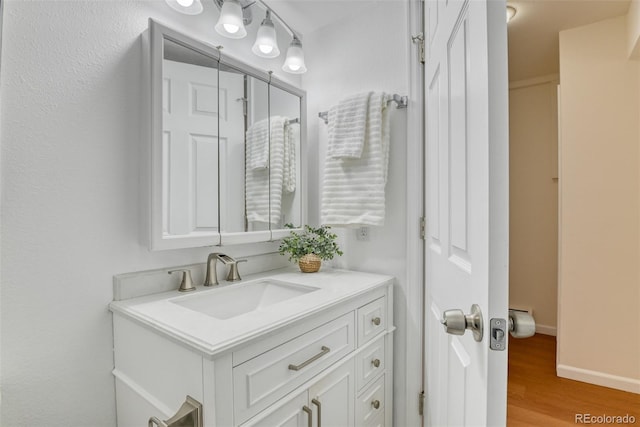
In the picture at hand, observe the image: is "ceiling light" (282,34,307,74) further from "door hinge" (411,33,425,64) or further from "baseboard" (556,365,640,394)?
"baseboard" (556,365,640,394)

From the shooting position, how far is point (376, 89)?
1.60 meters

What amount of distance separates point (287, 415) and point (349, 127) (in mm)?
1165

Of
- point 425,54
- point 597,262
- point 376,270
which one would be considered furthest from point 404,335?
point 597,262

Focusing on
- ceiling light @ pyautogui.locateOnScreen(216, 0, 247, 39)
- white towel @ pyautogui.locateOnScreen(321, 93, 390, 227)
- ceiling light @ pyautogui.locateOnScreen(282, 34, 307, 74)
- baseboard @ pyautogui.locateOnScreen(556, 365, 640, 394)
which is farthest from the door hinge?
baseboard @ pyautogui.locateOnScreen(556, 365, 640, 394)

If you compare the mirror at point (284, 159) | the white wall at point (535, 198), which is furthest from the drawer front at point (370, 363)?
the white wall at point (535, 198)

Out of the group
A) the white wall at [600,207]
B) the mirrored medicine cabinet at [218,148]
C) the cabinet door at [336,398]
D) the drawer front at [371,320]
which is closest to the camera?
the cabinet door at [336,398]

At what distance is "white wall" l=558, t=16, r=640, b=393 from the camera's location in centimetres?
194

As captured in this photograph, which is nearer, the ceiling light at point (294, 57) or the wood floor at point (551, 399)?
the ceiling light at point (294, 57)

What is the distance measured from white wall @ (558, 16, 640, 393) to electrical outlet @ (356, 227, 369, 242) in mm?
1488

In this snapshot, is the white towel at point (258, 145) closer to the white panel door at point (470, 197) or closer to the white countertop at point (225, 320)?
the white countertop at point (225, 320)

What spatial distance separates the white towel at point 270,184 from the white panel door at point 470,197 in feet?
2.63

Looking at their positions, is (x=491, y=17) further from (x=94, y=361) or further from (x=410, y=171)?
(x=94, y=361)

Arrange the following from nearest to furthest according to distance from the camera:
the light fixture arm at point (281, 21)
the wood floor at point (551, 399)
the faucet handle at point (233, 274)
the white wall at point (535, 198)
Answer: the faucet handle at point (233, 274)
the light fixture arm at point (281, 21)
the wood floor at point (551, 399)
the white wall at point (535, 198)

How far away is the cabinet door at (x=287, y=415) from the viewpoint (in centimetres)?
81
